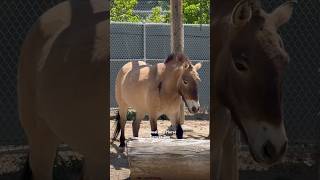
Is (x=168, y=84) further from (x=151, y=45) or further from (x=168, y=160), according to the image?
(x=151, y=45)

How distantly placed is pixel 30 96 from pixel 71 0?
2.14 feet

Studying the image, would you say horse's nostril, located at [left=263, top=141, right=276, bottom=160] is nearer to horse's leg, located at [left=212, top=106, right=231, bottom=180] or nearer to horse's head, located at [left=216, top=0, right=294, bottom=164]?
horse's head, located at [left=216, top=0, right=294, bottom=164]

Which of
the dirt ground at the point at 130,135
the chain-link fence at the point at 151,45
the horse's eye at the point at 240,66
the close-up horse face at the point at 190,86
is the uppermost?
the chain-link fence at the point at 151,45

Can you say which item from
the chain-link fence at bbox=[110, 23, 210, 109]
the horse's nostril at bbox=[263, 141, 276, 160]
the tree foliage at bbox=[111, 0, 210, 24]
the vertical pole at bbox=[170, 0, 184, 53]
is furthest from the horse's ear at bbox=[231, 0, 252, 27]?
the tree foliage at bbox=[111, 0, 210, 24]

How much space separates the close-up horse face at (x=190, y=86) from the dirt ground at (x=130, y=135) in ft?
3.70

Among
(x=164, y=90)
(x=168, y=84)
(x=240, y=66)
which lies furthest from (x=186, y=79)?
(x=240, y=66)

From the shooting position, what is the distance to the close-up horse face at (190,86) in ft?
26.7

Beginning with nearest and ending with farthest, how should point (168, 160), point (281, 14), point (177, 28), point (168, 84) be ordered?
point (281, 14), point (168, 160), point (168, 84), point (177, 28)

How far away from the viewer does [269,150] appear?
2.97m

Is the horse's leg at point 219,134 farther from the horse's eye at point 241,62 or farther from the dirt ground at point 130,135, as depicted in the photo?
the dirt ground at point 130,135

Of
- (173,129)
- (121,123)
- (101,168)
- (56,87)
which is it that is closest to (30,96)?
(56,87)

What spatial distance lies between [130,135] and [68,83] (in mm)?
6479

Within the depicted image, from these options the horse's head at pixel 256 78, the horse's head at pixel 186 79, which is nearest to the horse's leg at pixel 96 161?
Answer: the horse's head at pixel 256 78

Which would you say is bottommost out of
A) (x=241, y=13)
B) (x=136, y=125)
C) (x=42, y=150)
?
(x=136, y=125)
